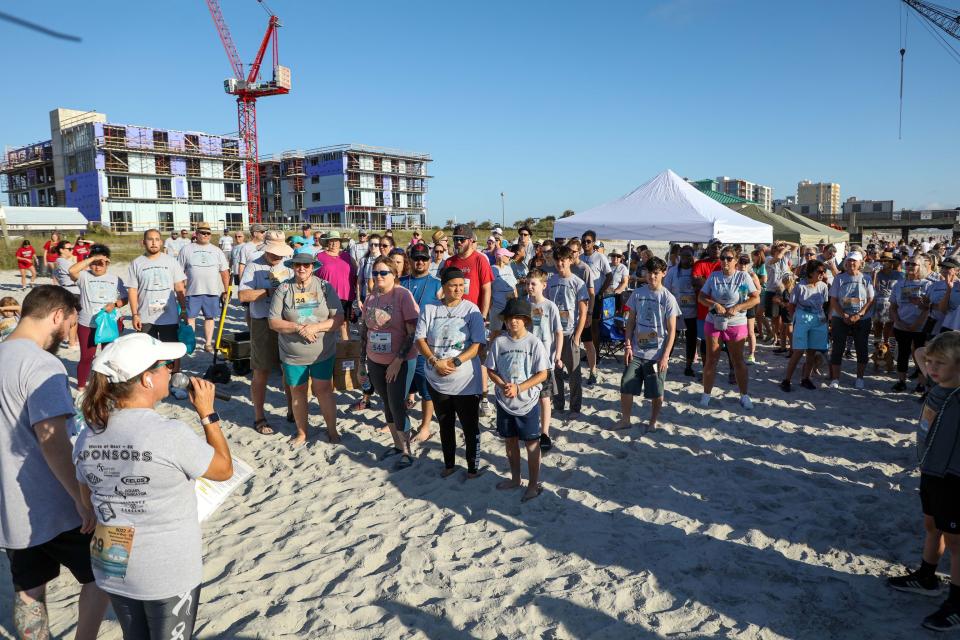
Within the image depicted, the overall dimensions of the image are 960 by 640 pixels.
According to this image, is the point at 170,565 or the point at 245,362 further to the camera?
the point at 245,362

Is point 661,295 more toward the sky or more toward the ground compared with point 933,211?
more toward the ground

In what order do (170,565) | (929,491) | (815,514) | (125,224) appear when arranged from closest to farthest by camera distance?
(170,565) < (929,491) < (815,514) < (125,224)

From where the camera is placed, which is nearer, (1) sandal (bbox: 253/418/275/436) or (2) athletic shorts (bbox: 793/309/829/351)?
(1) sandal (bbox: 253/418/275/436)

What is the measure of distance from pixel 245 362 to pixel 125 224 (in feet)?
139

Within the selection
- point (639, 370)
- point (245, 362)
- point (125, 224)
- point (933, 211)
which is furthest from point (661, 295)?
point (933, 211)

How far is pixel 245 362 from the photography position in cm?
759

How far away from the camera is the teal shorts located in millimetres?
5230

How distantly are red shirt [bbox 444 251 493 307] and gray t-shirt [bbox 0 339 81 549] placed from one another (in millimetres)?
3721

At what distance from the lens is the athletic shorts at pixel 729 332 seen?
6.34 metres

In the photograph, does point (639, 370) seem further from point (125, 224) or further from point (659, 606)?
point (125, 224)

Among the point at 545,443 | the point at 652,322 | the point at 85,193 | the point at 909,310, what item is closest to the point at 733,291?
the point at 652,322

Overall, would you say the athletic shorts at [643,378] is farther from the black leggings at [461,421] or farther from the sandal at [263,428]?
the sandal at [263,428]

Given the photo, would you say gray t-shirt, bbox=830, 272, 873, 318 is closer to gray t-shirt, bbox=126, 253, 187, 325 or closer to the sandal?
the sandal

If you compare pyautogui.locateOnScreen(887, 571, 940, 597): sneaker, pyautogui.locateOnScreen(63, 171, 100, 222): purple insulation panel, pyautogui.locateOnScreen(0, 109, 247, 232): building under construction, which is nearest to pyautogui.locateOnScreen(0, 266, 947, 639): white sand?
pyautogui.locateOnScreen(887, 571, 940, 597): sneaker
